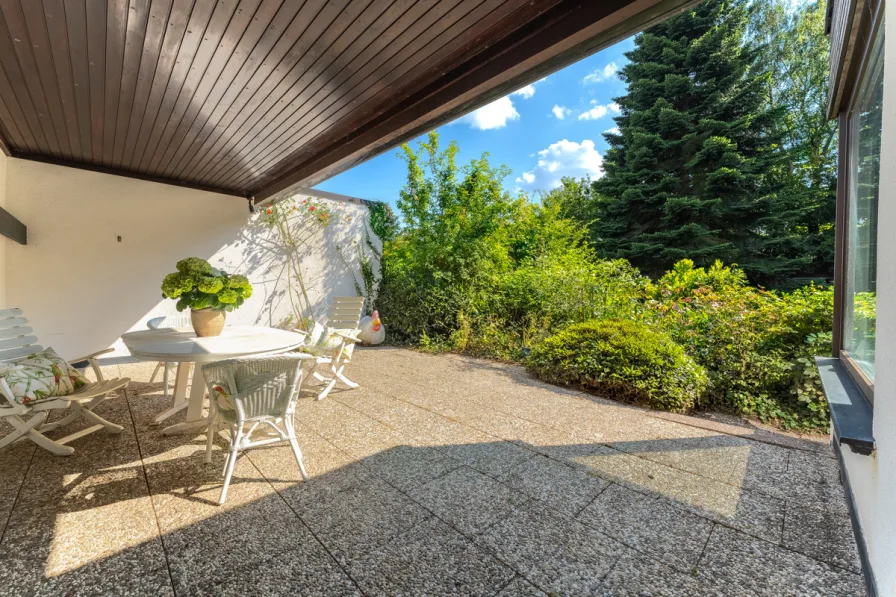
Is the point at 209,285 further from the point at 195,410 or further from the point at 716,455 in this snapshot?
the point at 716,455

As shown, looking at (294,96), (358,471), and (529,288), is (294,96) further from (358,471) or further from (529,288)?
A: (529,288)

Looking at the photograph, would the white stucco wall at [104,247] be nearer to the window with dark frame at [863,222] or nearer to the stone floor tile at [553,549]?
the stone floor tile at [553,549]

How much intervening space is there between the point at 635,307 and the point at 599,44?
11.1ft

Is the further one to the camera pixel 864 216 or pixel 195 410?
pixel 195 410

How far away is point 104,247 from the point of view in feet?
16.6

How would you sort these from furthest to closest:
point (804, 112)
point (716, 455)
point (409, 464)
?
point (804, 112)
point (716, 455)
point (409, 464)

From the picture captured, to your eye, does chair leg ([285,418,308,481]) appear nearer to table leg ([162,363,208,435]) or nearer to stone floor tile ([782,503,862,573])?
table leg ([162,363,208,435])

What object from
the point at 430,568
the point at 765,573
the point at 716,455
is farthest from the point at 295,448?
the point at 716,455

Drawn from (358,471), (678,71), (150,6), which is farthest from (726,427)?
(678,71)

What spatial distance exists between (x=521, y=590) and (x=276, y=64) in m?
3.16

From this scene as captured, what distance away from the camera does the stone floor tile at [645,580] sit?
1.35 meters

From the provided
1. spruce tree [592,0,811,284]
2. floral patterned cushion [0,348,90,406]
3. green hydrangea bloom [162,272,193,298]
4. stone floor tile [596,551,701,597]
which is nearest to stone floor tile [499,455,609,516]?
stone floor tile [596,551,701,597]

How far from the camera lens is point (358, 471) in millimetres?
2221

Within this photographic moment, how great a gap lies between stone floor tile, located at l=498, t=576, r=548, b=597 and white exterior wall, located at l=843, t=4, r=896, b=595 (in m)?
0.95
